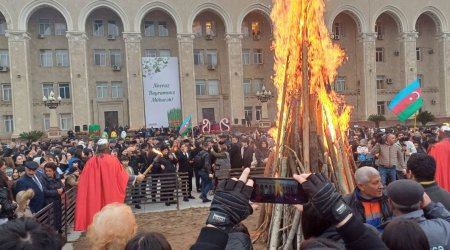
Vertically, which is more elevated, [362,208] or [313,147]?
[313,147]

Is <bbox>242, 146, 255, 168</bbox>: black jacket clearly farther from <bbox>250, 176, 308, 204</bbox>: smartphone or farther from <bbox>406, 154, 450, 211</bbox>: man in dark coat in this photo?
<bbox>250, 176, 308, 204</bbox>: smartphone

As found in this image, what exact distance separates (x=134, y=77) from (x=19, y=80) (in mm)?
10046

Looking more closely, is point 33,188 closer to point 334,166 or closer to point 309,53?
point 334,166

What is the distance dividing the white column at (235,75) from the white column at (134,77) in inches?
347

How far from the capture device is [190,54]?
1590 inches

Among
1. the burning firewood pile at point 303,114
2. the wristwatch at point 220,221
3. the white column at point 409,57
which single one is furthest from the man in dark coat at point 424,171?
the white column at point 409,57

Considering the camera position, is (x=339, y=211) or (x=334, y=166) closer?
(x=339, y=211)

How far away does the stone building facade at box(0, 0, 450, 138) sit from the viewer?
3788cm

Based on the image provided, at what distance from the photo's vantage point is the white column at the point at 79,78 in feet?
124

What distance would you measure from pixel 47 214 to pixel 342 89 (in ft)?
138

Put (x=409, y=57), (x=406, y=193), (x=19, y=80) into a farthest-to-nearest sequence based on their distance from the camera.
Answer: (x=409, y=57) < (x=19, y=80) < (x=406, y=193)

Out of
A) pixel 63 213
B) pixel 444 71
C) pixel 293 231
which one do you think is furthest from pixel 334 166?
pixel 444 71

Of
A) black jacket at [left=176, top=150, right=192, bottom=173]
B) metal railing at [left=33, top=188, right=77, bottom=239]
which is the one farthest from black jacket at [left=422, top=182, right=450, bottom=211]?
black jacket at [left=176, top=150, right=192, bottom=173]

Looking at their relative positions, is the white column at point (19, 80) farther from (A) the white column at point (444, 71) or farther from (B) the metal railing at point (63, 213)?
(A) the white column at point (444, 71)
